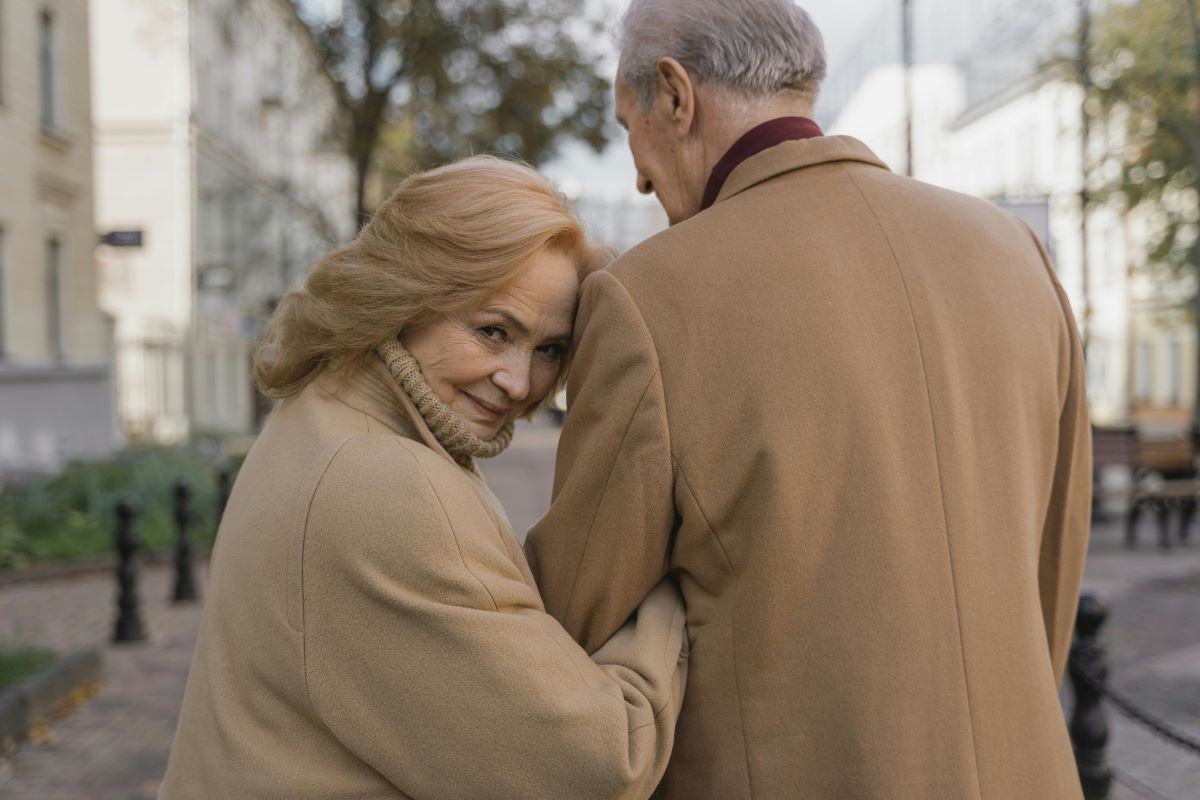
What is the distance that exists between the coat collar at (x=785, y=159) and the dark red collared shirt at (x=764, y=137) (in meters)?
0.03

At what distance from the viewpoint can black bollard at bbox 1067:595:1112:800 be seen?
176 inches

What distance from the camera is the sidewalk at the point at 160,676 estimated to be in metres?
5.52

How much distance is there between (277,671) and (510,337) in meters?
0.68

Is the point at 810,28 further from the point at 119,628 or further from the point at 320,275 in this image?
the point at 119,628

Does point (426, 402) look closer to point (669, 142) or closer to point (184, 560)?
point (669, 142)

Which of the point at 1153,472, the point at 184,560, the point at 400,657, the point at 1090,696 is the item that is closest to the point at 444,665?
the point at 400,657

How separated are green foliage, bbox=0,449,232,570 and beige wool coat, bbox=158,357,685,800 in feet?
32.0

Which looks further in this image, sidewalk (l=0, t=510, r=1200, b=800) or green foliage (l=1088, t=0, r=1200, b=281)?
green foliage (l=1088, t=0, r=1200, b=281)

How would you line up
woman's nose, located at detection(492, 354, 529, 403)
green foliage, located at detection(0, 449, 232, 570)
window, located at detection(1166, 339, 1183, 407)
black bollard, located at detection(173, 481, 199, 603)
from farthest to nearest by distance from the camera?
window, located at detection(1166, 339, 1183, 407) → green foliage, located at detection(0, 449, 232, 570) → black bollard, located at detection(173, 481, 199, 603) → woman's nose, located at detection(492, 354, 529, 403)

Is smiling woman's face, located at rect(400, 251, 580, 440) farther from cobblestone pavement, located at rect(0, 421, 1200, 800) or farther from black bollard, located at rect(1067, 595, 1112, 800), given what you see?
cobblestone pavement, located at rect(0, 421, 1200, 800)

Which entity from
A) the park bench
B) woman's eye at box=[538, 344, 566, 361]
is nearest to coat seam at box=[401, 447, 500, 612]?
woman's eye at box=[538, 344, 566, 361]

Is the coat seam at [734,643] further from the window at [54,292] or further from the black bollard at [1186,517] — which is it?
the window at [54,292]

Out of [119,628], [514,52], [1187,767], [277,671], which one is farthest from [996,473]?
[514,52]

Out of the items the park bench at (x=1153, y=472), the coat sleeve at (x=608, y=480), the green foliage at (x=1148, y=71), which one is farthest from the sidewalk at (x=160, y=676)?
the green foliage at (x=1148, y=71)
